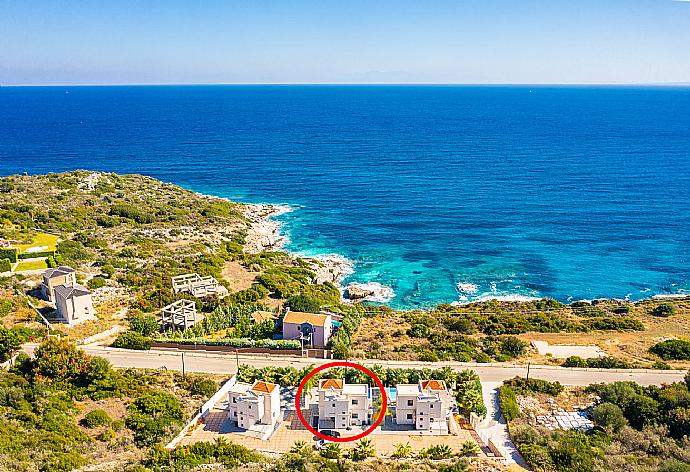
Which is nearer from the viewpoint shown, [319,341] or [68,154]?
[319,341]

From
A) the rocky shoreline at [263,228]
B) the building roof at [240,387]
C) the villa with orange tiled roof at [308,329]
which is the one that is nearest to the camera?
the building roof at [240,387]

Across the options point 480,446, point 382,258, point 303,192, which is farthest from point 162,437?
point 303,192

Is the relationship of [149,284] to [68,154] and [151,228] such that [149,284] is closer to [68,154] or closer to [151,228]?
[151,228]

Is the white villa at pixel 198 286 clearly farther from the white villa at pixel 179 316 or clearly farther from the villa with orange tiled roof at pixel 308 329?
the villa with orange tiled roof at pixel 308 329

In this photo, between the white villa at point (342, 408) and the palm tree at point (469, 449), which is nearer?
the palm tree at point (469, 449)

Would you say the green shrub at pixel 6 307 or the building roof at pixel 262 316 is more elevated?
the green shrub at pixel 6 307

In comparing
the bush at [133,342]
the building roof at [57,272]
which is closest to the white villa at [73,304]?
the building roof at [57,272]
